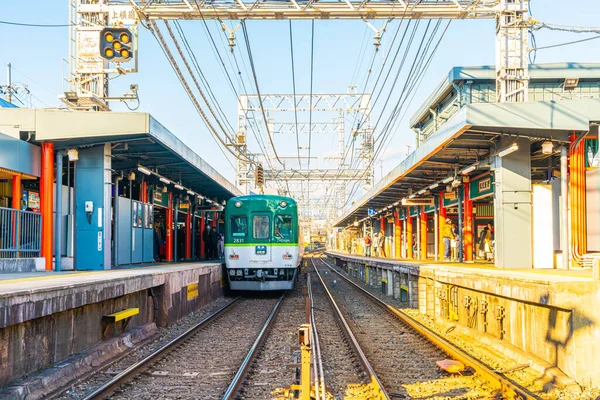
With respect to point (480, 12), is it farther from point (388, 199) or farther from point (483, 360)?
point (388, 199)

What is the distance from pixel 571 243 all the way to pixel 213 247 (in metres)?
19.6

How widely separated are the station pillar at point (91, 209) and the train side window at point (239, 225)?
15.7ft

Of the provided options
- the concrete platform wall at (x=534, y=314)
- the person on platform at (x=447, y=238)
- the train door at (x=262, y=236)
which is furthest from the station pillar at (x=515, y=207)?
the person on platform at (x=447, y=238)

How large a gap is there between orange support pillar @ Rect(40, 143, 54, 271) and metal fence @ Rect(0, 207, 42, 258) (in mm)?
113

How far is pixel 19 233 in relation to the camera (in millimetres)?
12156

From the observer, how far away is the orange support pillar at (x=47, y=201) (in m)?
13.1

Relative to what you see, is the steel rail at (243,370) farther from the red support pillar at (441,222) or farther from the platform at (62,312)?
the red support pillar at (441,222)

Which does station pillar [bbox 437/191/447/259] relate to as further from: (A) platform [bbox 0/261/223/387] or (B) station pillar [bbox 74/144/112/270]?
(A) platform [bbox 0/261/223/387]

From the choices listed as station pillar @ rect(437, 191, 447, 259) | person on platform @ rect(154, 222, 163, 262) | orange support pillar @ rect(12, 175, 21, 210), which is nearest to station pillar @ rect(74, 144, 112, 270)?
orange support pillar @ rect(12, 175, 21, 210)

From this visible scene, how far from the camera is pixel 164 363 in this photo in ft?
28.2

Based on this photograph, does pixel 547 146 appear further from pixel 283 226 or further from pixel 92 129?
pixel 92 129

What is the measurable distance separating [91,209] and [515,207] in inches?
371

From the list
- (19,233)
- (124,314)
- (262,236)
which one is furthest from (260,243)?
(124,314)

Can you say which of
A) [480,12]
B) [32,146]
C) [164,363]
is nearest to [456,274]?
[164,363]
